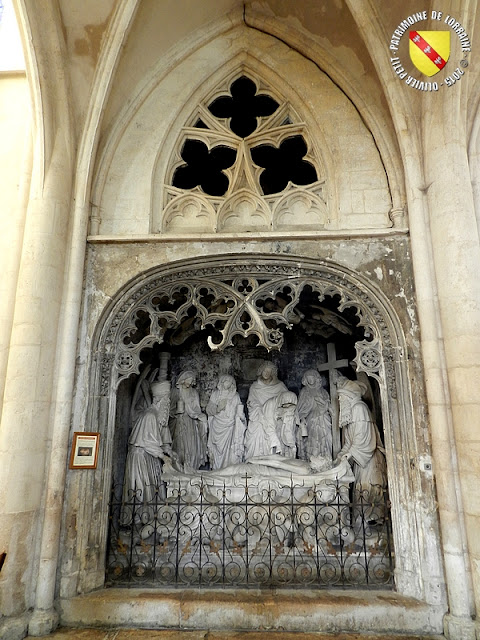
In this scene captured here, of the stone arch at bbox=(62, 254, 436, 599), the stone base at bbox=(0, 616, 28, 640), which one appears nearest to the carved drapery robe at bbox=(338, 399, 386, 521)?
the stone arch at bbox=(62, 254, 436, 599)

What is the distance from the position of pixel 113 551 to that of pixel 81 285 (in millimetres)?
3150

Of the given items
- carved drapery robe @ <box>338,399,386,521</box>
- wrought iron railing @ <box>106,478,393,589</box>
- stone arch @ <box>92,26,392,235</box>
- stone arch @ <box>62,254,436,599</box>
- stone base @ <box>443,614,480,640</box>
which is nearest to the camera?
stone base @ <box>443,614,480,640</box>

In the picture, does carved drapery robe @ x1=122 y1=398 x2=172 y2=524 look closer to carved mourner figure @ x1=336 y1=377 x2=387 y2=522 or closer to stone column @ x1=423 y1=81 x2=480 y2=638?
carved mourner figure @ x1=336 y1=377 x2=387 y2=522

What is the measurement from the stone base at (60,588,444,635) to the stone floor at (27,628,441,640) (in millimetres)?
67

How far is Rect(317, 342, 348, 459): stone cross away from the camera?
6773 mm

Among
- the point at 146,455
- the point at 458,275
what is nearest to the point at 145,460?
the point at 146,455

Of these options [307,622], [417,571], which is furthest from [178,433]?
[417,571]

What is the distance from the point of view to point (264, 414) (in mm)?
6703

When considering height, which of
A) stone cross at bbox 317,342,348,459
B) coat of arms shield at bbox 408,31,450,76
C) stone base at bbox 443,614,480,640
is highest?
coat of arms shield at bbox 408,31,450,76

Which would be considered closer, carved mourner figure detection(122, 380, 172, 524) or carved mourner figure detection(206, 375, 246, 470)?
carved mourner figure detection(122, 380, 172, 524)

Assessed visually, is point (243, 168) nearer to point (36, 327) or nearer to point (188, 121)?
point (188, 121)

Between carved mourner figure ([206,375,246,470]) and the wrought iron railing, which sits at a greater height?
carved mourner figure ([206,375,246,470])

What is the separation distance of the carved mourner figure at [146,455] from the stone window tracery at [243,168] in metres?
2.58

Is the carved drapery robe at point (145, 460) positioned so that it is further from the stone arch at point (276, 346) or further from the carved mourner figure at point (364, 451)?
the carved mourner figure at point (364, 451)
